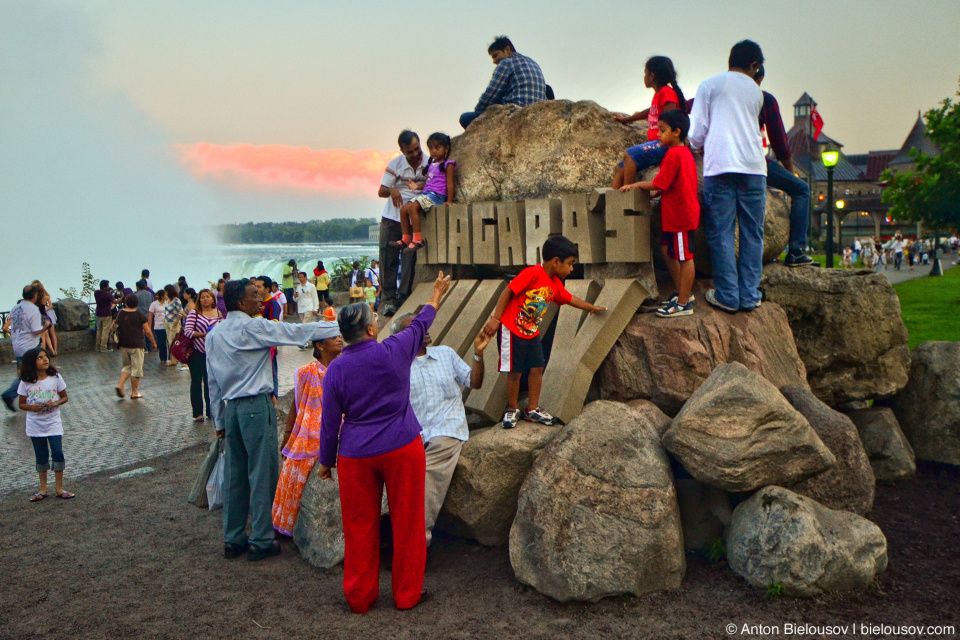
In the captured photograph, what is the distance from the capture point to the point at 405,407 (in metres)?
4.60

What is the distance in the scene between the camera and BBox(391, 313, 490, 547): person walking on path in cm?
533

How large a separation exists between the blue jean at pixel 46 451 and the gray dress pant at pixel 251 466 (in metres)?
2.73

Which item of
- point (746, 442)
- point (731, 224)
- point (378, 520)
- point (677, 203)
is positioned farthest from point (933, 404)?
point (378, 520)

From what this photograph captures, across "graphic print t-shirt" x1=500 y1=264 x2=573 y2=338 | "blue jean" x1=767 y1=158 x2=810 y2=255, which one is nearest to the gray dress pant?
"graphic print t-shirt" x1=500 y1=264 x2=573 y2=338

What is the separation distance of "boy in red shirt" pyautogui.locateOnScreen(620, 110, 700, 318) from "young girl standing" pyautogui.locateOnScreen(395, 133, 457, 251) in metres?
2.45

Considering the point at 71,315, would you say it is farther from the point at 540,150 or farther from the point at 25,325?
the point at 540,150

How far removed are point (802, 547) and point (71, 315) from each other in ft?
67.1

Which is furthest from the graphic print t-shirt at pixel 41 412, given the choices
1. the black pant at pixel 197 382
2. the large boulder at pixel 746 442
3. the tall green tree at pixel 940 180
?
the tall green tree at pixel 940 180

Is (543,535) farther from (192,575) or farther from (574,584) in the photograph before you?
(192,575)

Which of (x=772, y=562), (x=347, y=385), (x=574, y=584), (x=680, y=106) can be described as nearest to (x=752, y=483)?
(x=772, y=562)

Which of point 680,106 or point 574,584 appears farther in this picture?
point 680,106

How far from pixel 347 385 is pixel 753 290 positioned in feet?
12.7

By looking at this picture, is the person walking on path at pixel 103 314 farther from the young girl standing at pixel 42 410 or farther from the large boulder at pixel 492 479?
the large boulder at pixel 492 479

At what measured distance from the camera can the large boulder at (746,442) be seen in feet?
15.4
